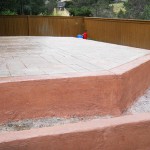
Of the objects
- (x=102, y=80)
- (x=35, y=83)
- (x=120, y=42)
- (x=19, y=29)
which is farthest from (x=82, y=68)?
(x=19, y=29)

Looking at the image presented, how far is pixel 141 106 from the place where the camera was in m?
4.62

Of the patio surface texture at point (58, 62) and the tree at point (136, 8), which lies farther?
the tree at point (136, 8)

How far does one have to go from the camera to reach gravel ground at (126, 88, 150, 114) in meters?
4.39

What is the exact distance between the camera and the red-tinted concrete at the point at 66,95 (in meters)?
3.78

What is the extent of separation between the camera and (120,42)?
1388cm

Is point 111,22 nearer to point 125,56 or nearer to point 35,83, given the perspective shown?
point 125,56

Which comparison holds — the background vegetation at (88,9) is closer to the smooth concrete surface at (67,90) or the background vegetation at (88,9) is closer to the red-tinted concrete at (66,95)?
the smooth concrete surface at (67,90)

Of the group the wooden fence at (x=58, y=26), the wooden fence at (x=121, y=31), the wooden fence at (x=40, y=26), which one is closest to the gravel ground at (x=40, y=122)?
the wooden fence at (x=121, y=31)

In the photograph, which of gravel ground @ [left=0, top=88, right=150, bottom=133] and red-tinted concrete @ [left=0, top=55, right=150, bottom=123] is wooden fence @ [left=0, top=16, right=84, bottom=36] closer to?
red-tinted concrete @ [left=0, top=55, right=150, bottom=123]

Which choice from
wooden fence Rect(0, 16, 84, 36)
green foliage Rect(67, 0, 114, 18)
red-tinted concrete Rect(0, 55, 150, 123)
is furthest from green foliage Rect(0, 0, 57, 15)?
red-tinted concrete Rect(0, 55, 150, 123)

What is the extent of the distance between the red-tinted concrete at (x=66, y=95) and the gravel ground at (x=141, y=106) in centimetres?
11

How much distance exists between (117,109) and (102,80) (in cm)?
46

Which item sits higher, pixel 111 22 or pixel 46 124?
pixel 111 22

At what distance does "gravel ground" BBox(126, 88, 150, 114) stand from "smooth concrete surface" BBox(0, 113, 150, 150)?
0.61m
